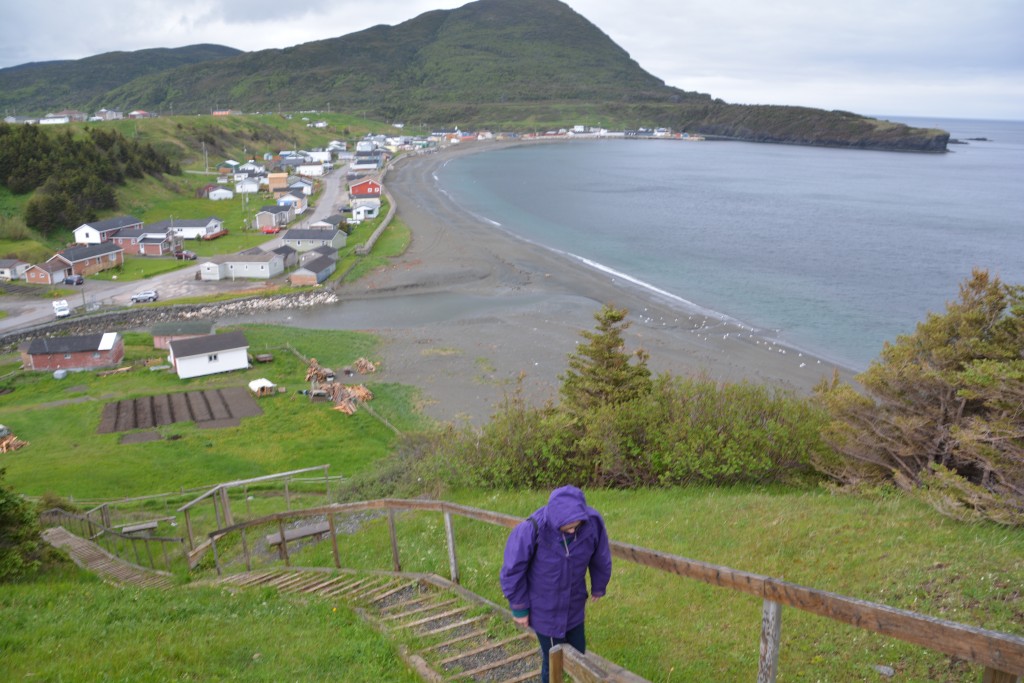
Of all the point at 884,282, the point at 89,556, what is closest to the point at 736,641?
the point at 89,556

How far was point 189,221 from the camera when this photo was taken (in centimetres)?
7838

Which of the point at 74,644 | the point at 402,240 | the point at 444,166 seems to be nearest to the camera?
the point at 74,644

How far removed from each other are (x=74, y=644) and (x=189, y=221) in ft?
264

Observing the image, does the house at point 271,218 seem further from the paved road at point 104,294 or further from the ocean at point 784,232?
the ocean at point 784,232

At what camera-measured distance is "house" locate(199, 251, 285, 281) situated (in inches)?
2480

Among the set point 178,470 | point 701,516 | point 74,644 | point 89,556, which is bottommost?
point 178,470

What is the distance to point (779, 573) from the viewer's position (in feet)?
28.6

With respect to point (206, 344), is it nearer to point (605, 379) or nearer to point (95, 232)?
point (605, 379)

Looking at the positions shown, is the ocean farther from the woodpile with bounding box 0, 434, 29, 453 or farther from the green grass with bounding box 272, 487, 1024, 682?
the woodpile with bounding box 0, 434, 29, 453

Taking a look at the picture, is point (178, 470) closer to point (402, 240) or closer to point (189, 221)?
point (402, 240)

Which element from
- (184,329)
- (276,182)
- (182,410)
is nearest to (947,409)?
(182,410)

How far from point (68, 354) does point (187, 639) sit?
4146 cm

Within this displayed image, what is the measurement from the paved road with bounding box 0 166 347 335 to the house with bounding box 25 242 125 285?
6.42 ft

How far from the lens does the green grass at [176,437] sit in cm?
2677
